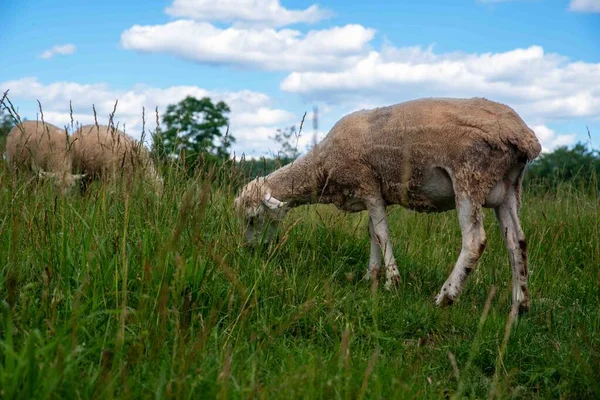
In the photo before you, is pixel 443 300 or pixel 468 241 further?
pixel 468 241

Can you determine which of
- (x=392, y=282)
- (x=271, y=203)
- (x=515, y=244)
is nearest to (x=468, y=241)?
(x=515, y=244)

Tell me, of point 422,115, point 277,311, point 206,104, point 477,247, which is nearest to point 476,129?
point 422,115

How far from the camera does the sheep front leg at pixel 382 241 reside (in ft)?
19.5

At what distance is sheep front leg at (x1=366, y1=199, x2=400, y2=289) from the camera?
234 inches

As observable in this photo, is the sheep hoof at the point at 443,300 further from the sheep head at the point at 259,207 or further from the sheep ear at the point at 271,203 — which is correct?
the sheep ear at the point at 271,203

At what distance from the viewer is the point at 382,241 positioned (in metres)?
6.29

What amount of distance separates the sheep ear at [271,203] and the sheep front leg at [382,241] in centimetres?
95

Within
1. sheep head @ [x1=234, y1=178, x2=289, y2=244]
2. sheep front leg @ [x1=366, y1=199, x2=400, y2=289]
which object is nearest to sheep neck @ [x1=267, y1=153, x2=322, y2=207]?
sheep head @ [x1=234, y1=178, x2=289, y2=244]

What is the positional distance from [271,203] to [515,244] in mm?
2480

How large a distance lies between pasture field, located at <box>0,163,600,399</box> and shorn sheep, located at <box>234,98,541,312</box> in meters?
0.36

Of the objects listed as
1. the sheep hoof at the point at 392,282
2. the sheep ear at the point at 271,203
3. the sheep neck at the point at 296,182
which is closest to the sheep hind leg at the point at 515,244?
the sheep hoof at the point at 392,282

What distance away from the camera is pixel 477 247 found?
5.80 meters

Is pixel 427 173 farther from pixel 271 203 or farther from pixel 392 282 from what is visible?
pixel 271 203

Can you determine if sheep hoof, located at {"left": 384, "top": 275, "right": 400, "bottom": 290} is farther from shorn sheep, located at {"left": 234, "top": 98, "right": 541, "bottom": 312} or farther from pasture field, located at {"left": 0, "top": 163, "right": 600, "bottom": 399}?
pasture field, located at {"left": 0, "top": 163, "right": 600, "bottom": 399}
